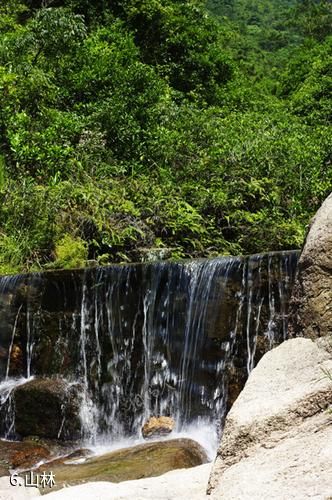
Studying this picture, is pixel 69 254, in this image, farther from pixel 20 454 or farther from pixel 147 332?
pixel 20 454

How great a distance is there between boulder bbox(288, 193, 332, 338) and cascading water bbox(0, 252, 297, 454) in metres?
3.05

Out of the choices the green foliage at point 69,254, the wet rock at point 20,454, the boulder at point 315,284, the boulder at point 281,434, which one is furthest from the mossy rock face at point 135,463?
the green foliage at point 69,254

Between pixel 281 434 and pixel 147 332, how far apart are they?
210 inches

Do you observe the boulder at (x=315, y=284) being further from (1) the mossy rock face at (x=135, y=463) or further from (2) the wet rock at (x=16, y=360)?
(2) the wet rock at (x=16, y=360)

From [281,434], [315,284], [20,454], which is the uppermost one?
[315,284]

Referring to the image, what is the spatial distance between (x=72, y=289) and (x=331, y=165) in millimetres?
7183

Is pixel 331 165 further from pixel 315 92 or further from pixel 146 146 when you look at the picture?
pixel 315 92

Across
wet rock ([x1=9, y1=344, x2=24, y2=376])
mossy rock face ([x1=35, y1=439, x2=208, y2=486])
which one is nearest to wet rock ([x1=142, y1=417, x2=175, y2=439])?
mossy rock face ([x1=35, y1=439, x2=208, y2=486])

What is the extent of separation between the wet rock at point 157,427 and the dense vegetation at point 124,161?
3667 mm

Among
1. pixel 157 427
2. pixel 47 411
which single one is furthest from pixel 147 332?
pixel 47 411

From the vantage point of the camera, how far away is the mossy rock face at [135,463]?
6.01 meters

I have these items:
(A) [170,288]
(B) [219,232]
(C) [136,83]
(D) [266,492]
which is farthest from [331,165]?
(D) [266,492]

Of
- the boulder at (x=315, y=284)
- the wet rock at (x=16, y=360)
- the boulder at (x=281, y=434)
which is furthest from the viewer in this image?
the wet rock at (x=16, y=360)

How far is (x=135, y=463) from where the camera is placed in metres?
6.36
